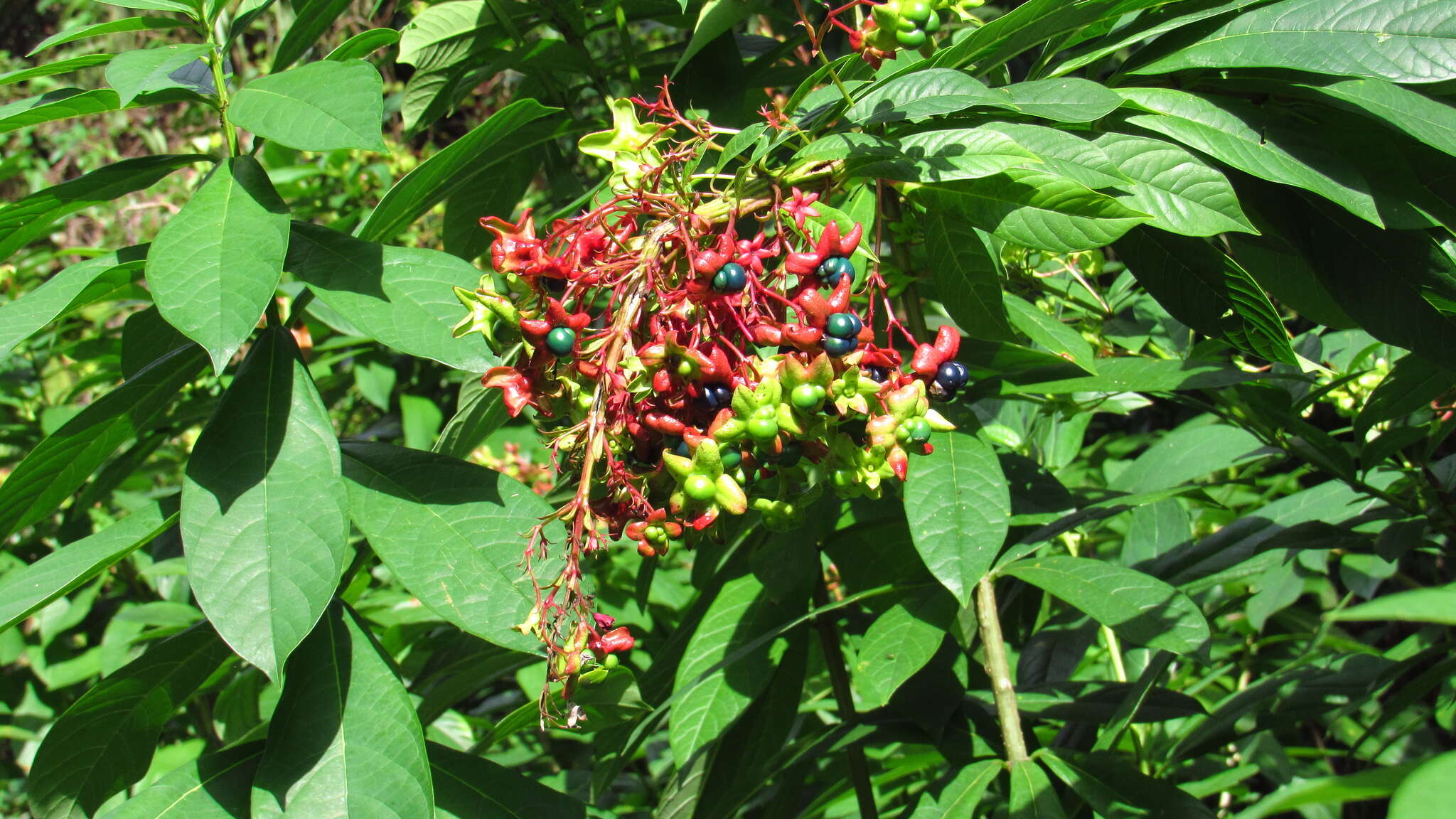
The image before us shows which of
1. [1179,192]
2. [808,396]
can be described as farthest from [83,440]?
[1179,192]

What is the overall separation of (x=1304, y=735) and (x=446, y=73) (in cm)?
317

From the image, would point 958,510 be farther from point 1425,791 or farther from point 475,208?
point 475,208

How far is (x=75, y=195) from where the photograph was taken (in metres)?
1.17

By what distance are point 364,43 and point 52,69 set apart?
0.32 metres

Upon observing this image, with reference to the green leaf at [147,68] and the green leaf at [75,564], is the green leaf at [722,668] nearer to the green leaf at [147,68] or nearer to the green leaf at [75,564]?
the green leaf at [75,564]

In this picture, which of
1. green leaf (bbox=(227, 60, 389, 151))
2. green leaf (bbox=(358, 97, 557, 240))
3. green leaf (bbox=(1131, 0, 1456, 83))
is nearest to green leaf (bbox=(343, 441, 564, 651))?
green leaf (bbox=(358, 97, 557, 240))

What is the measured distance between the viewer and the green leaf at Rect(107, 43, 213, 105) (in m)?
1.01

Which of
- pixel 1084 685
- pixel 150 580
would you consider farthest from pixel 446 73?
pixel 150 580

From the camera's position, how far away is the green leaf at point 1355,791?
361 mm

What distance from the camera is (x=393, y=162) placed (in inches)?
134

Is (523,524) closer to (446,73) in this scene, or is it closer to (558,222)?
(558,222)

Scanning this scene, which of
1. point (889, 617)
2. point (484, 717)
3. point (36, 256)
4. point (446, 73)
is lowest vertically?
point (484, 717)

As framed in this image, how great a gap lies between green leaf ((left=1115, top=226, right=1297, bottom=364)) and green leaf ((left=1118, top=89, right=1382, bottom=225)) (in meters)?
0.11

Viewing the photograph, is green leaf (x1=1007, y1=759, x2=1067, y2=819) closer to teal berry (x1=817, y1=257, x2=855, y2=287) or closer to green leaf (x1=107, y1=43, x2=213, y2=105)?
teal berry (x1=817, y1=257, x2=855, y2=287)
